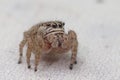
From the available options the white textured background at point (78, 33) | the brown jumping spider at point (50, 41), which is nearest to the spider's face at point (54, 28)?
the brown jumping spider at point (50, 41)

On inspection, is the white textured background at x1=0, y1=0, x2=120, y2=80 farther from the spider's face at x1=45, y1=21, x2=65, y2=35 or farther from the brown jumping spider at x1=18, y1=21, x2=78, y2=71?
the spider's face at x1=45, y1=21, x2=65, y2=35

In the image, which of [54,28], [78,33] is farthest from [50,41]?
[78,33]

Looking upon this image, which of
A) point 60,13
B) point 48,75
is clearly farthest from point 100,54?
point 60,13

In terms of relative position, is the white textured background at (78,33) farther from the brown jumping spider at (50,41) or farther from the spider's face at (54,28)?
the spider's face at (54,28)

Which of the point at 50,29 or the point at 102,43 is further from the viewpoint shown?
the point at 102,43

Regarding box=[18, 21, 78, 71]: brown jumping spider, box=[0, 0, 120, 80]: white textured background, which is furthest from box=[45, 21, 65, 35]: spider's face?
box=[0, 0, 120, 80]: white textured background

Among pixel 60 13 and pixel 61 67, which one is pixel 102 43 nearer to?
pixel 61 67

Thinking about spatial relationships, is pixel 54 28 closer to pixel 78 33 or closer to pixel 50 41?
pixel 50 41
